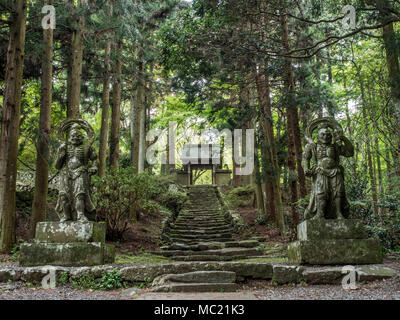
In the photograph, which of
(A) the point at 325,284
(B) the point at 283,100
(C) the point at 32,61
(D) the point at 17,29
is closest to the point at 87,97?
(C) the point at 32,61

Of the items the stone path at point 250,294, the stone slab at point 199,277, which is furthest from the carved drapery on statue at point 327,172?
the stone slab at point 199,277

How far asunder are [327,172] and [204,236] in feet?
23.4

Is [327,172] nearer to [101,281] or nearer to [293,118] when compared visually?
[293,118]

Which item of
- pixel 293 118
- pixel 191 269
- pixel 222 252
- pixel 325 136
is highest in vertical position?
pixel 293 118

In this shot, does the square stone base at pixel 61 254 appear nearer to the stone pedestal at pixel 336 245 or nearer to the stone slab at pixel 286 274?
the stone slab at pixel 286 274

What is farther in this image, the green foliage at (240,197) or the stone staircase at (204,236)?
the green foliage at (240,197)

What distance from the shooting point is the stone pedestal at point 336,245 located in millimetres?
5531

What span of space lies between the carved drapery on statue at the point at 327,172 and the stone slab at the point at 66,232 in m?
3.80

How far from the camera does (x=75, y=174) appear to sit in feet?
20.5

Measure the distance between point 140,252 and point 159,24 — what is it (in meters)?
10.4

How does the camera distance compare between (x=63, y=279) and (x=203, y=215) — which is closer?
(x=63, y=279)

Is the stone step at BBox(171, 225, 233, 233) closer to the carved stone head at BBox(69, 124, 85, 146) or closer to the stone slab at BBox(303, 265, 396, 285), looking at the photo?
the carved stone head at BBox(69, 124, 85, 146)

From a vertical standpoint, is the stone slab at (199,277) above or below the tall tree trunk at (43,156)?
below

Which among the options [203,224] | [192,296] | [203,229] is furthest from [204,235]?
[192,296]
